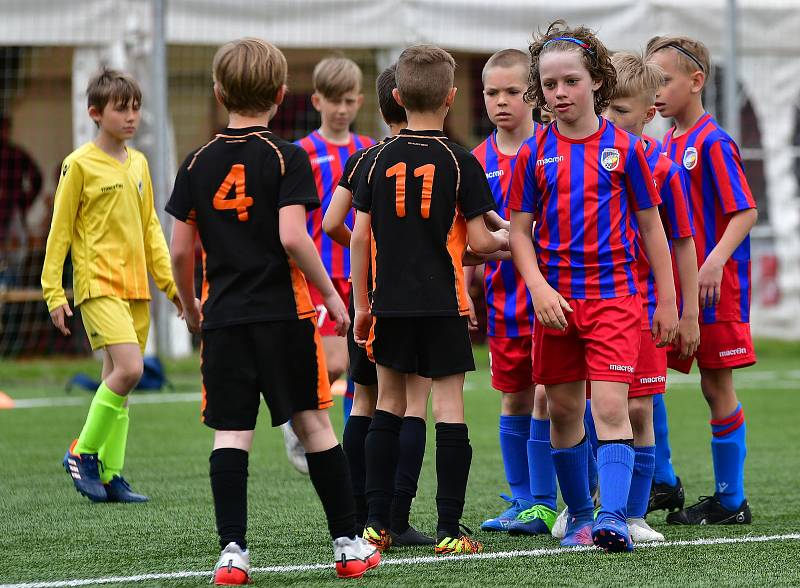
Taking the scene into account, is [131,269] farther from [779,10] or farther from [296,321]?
[779,10]

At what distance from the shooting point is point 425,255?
4078 mm

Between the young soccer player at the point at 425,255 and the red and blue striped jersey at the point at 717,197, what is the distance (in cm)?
110

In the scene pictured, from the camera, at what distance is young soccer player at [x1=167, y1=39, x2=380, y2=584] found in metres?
3.74

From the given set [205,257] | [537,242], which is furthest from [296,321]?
[537,242]

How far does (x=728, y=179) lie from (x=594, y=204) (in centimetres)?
99

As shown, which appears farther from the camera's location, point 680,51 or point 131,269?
point 131,269

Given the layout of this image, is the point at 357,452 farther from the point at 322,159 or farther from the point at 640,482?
the point at 322,159

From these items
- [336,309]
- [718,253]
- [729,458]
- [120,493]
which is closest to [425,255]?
[336,309]

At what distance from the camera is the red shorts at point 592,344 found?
411 centimetres

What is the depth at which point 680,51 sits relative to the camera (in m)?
5.08

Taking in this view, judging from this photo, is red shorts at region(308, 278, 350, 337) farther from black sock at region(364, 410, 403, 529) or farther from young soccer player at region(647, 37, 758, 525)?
black sock at region(364, 410, 403, 529)

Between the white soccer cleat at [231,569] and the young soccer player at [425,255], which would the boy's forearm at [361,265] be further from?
the white soccer cleat at [231,569]

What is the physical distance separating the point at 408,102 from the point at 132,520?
6.57ft

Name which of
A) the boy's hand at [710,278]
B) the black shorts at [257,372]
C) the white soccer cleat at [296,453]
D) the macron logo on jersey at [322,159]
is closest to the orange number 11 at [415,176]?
the black shorts at [257,372]
